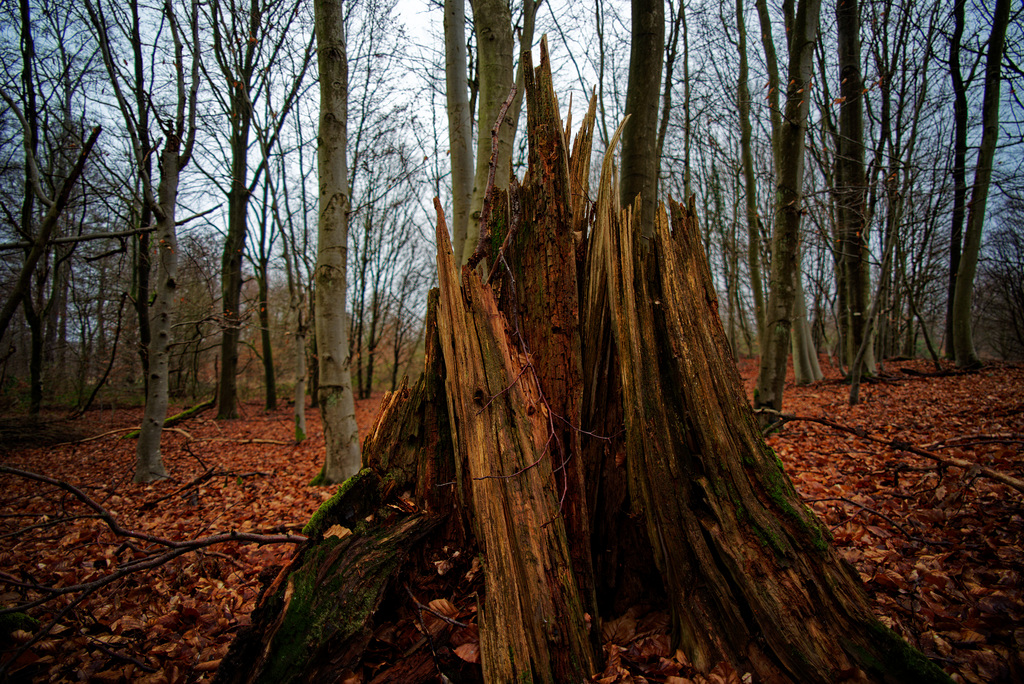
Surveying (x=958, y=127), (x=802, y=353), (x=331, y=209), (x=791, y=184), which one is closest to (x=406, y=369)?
(x=331, y=209)

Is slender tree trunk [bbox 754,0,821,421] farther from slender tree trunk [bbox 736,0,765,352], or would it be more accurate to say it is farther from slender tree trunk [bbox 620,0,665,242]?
slender tree trunk [bbox 736,0,765,352]

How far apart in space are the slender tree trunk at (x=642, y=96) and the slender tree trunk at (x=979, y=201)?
9275mm

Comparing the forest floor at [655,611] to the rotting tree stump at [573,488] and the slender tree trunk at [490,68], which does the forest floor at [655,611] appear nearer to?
the rotting tree stump at [573,488]

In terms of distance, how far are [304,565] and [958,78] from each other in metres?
15.5

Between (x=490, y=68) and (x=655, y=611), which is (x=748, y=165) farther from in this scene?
(x=655, y=611)

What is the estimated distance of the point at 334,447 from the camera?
521 cm

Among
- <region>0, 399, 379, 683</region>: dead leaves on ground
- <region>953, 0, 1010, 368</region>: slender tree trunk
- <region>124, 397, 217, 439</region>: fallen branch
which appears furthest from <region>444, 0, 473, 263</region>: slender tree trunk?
<region>953, 0, 1010, 368</region>: slender tree trunk

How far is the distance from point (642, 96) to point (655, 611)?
3.75 meters

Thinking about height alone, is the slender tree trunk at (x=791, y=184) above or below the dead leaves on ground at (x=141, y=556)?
above

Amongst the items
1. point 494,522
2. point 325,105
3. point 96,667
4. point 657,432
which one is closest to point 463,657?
point 494,522

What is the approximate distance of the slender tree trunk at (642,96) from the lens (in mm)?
3328

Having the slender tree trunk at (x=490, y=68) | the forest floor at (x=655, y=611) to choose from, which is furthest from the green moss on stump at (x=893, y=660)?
the slender tree trunk at (x=490, y=68)

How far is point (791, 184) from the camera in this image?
4.96 metres

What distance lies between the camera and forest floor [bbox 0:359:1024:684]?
1951 millimetres
